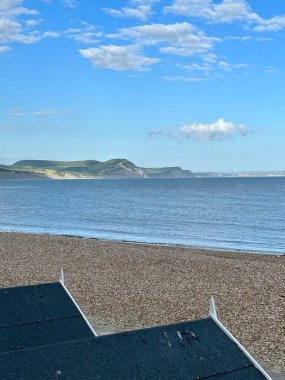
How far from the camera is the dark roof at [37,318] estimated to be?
16.6ft

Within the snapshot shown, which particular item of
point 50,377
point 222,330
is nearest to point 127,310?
point 222,330

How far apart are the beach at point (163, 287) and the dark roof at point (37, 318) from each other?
490cm

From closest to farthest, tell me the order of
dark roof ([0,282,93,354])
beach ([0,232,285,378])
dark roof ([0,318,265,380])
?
1. dark roof ([0,318,265,380])
2. dark roof ([0,282,93,354])
3. beach ([0,232,285,378])

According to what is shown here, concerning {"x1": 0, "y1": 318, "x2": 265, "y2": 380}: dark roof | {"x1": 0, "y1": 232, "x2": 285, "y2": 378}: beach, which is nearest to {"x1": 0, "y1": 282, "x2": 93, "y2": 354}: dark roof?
{"x1": 0, "y1": 318, "x2": 265, "y2": 380}: dark roof

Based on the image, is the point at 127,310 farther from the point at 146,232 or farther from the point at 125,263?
the point at 146,232


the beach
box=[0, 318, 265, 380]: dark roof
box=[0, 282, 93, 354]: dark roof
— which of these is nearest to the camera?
box=[0, 318, 265, 380]: dark roof

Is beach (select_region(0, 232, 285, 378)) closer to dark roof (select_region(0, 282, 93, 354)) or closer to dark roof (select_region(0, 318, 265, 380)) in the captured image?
dark roof (select_region(0, 282, 93, 354))

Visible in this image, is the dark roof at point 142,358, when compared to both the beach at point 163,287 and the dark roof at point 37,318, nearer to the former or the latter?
the dark roof at point 37,318

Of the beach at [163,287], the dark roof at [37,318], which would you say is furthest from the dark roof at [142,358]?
the beach at [163,287]

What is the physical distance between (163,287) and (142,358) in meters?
13.0

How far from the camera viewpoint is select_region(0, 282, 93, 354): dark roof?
5.06 meters

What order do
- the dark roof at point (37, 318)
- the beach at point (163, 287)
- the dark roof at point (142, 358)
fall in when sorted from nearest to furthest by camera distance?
the dark roof at point (142, 358) < the dark roof at point (37, 318) < the beach at point (163, 287)

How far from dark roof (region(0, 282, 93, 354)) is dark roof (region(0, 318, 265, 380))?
130 centimetres

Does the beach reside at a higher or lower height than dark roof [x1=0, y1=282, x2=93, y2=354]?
lower
